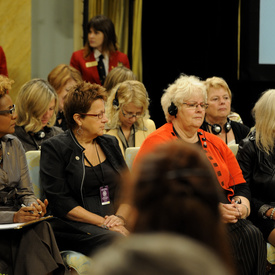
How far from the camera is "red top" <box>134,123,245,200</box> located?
133 inches

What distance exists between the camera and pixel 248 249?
317 cm

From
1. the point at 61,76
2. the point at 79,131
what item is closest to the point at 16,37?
the point at 61,76

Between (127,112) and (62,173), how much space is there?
1.12m

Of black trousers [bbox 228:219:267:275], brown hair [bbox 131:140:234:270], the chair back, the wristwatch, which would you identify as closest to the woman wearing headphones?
the wristwatch

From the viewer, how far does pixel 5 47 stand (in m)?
5.53

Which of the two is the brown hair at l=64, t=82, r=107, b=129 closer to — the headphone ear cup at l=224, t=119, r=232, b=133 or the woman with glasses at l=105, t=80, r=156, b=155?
the woman with glasses at l=105, t=80, r=156, b=155

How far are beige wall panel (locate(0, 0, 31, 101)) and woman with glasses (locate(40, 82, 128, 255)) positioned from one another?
7.75ft

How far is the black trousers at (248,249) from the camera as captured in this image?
3.15 metres

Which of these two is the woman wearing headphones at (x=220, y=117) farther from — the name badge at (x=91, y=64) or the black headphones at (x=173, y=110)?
the name badge at (x=91, y=64)

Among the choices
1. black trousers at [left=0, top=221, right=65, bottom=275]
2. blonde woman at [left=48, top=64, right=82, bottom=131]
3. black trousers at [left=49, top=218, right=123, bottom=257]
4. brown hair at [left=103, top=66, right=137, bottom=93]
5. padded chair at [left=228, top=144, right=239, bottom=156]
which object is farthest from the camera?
blonde woman at [left=48, top=64, right=82, bottom=131]

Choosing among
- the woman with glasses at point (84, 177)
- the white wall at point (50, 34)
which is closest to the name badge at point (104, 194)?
the woman with glasses at point (84, 177)

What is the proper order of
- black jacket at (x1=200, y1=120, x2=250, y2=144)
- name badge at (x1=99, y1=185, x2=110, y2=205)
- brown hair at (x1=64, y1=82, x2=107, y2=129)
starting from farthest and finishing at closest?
black jacket at (x1=200, y1=120, x2=250, y2=144)
brown hair at (x1=64, y1=82, x2=107, y2=129)
name badge at (x1=99, y1=185, x2=110, y2=205)

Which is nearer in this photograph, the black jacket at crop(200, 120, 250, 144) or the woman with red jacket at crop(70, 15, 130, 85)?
the black jacket at crop(200, 120, 250, 144)

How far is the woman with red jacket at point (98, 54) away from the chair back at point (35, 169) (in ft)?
8.08
